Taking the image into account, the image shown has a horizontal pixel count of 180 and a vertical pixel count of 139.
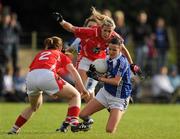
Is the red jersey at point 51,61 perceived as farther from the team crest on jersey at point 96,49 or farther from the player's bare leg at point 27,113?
the team crest on jersey at point 96,49

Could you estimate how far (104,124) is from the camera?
51.1 feet

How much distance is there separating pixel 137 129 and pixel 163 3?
21.9 m

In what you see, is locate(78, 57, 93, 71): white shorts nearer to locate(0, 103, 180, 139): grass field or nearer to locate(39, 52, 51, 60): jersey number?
locate(0, 103, 180, 139): grass field

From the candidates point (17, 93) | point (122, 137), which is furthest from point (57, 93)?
point (17, 93)

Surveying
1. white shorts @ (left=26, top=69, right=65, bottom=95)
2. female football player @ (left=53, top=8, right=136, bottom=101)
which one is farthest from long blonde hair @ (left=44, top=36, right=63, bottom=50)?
female football player @ (left=53, top=8, right=136, bottom=101)

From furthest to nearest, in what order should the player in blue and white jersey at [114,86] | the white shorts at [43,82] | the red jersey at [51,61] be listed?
the player in blue and white jersey at [114,86] < the red jersey at [51,61] < the white shorts at [43,82]

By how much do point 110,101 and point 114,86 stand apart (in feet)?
0.91

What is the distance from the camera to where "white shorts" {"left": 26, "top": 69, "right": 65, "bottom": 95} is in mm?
12734

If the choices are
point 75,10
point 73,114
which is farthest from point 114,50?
point 75,10

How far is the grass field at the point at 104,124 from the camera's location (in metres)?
12.4

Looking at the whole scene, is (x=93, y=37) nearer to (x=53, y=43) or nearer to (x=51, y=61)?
(x=53, y=43)

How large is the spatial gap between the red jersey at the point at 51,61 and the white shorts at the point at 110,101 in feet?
3.01

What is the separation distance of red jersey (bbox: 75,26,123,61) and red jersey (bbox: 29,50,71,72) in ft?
5.63

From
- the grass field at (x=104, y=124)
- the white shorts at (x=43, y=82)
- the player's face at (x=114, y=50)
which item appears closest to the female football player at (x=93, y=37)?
the player's face at (x=114, y=50)
